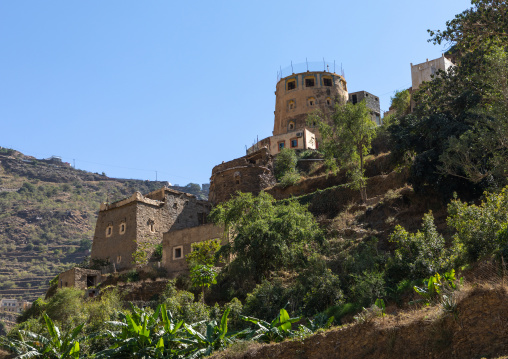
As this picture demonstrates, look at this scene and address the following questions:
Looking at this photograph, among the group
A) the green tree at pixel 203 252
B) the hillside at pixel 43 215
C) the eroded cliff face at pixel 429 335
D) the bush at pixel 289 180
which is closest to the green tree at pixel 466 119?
the eroded cliff face at pixel 429 335

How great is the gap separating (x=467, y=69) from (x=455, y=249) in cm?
994

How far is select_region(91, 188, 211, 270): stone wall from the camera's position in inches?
1437

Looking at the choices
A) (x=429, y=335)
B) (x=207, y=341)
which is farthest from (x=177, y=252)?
(x=429, y=335)

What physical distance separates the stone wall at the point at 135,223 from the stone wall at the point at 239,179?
2732mm

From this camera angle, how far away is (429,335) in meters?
12.8

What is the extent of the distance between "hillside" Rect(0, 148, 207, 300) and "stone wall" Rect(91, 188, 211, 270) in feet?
183

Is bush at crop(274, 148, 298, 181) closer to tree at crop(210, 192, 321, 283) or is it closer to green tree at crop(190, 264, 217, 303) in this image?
tree at crop(210, 192, 321, 283)

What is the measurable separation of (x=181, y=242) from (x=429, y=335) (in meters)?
21.5

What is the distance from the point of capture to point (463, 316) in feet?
41.5

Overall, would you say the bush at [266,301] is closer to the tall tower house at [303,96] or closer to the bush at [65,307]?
A: the bush at [65,307]

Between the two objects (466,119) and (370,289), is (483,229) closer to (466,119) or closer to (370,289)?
(370,289)

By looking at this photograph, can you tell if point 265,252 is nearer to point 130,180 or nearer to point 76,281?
point 76,281

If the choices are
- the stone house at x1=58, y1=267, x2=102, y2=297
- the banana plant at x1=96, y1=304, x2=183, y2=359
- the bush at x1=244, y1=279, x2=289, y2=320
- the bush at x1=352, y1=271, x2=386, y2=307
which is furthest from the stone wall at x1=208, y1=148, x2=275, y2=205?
the banana plant at x1=96, y1=304, x2=183, y2=359

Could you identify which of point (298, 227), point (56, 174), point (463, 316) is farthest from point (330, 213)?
point (56, 174)
